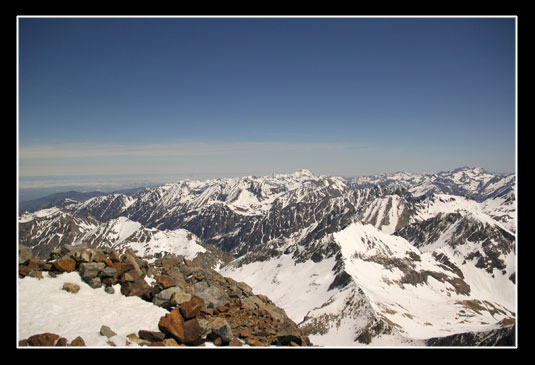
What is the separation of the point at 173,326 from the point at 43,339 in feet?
16.9

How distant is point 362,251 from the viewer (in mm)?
194875

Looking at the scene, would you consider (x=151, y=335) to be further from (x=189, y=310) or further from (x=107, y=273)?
(x=107, y=273)

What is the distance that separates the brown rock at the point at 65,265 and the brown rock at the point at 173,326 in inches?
319

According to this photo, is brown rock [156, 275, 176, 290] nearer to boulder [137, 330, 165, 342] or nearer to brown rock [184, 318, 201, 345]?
boulder [137, 330, 165, 342]

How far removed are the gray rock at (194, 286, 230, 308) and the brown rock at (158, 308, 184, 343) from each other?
13.5ft

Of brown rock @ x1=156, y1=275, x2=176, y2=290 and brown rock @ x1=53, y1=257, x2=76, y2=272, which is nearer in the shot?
brown rock @ x1=53, y1=257, x2=76, y2=272

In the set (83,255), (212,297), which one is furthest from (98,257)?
(212,297)

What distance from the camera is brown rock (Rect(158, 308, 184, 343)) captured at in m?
12.9

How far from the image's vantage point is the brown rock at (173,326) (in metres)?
12.9

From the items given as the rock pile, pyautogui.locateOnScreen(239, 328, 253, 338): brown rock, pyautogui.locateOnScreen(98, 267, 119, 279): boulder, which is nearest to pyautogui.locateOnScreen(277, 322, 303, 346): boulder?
the rock pile

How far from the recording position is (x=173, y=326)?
1305cm
